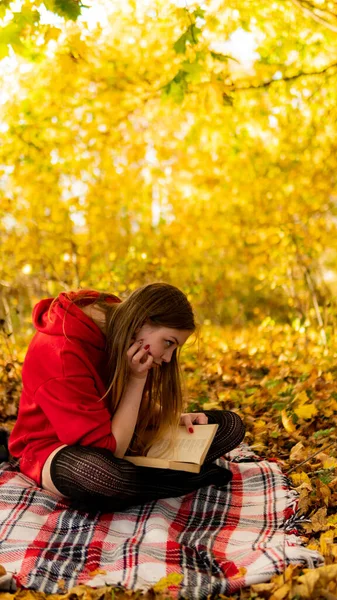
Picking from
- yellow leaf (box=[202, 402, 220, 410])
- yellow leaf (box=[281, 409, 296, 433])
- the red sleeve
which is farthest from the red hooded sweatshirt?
yellow leaf (box=[202, 402, 220, 410])

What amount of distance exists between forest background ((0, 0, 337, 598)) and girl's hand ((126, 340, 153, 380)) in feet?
5.61

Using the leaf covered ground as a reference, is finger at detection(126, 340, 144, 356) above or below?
above

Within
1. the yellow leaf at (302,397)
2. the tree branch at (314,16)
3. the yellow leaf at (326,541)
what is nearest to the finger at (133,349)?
the yellow leaf at (326,541)

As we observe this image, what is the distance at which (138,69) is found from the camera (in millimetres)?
6344

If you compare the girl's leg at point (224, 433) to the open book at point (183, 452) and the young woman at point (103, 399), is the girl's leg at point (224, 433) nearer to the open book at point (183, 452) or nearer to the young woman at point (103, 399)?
the young woman at point (103, 399)

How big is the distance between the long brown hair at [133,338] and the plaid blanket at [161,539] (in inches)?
14.7

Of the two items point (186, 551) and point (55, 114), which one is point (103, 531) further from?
point (55, 114)

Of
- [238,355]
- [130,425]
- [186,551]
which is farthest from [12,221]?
[186,551]

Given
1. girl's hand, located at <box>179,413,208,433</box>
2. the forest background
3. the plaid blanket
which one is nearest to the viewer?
the plaid blanket

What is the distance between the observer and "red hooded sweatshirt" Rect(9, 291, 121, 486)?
281 centimetres

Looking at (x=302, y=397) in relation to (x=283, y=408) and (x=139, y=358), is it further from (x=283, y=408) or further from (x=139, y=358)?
(x=139, y=358)

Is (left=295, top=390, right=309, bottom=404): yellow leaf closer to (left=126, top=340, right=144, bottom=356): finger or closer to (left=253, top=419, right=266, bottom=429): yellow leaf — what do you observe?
(left=253, top=419, right=266, bottom=429): yellow leaf

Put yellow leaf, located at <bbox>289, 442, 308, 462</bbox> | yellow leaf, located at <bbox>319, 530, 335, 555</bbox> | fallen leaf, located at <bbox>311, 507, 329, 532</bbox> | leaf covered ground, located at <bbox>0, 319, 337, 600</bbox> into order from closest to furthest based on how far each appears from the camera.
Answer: leaf covered ground, located at <bbox>0, 319, 337, 600</bbox>, yellow leaf, located at <bbox>319, 530, 335, 555</bbox>, fallen leaf, located at <bbox>311, 507, 329, 532</bbox>, yellow leaf, located at <bbox>289, 442, 308, 462</bbox>

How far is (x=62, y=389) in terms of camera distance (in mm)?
2832
